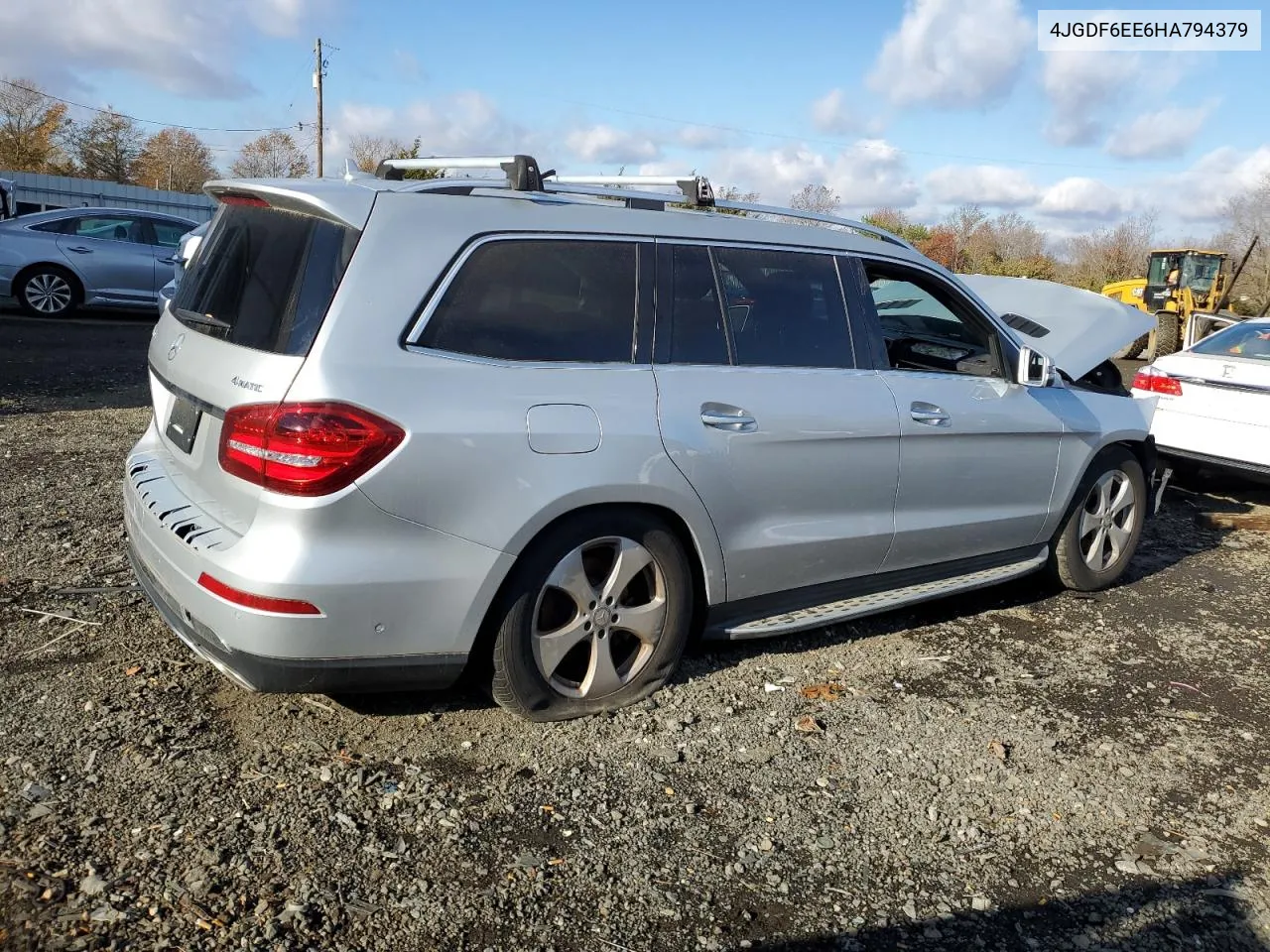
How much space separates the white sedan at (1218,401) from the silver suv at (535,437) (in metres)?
3.38

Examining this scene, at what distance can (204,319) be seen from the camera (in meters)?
3.53

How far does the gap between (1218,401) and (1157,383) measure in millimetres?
546

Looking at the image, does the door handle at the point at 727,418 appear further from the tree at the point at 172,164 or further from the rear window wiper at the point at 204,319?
the tree at the point at 172,164

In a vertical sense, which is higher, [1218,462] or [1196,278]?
[1196,278]

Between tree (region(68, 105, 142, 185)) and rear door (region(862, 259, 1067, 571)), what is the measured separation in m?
65.1

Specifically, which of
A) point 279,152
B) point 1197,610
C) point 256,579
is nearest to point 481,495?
point 256,579

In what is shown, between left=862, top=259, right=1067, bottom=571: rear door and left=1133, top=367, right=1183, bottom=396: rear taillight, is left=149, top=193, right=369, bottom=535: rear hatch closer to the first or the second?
left=862, top=259, right=1067, bottom=571: rear door

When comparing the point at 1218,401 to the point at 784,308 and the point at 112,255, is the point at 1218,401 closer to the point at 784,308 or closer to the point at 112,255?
the point at 784,308

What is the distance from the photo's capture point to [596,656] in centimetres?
365

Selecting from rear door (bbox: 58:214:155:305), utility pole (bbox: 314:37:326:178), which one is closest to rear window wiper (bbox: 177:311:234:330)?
rear door (bbox: 58:214:155:305)

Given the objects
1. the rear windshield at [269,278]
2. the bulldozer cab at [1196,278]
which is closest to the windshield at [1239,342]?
the rear windshield at [269,278]

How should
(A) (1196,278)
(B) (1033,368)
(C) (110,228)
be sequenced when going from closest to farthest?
(B) (1033,368) < (C) (110,228) < (A) (1196,278)

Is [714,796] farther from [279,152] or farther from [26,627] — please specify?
[279,152]

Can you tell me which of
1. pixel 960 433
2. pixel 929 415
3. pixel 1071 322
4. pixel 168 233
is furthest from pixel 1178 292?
pixel 929 415
